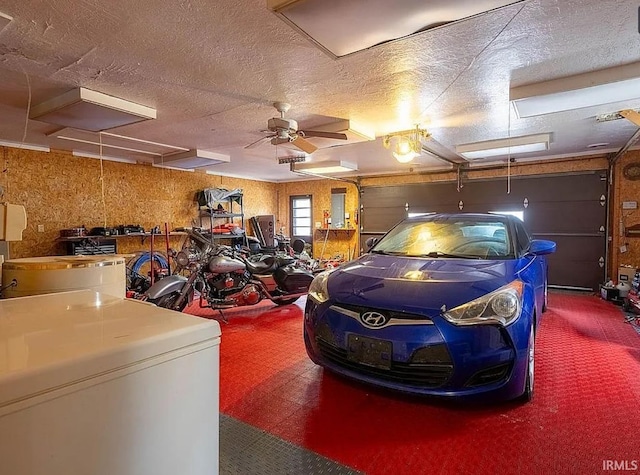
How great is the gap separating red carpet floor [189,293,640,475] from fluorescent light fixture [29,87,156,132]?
A: 2.45 meters

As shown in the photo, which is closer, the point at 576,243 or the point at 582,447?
the point at 582,447

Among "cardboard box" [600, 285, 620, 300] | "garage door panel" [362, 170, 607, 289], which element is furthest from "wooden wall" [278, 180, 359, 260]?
"cardboard box" [600, 285, 620, 300]

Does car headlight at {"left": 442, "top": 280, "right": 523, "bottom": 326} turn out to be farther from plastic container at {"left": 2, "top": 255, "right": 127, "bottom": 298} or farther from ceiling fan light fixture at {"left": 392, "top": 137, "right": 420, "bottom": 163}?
ceiling fan light fixture at {"left": 392, "top": 137, "right": 420, "bottom": 163}

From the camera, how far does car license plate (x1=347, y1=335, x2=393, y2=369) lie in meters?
2.14

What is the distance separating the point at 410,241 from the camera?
328 centimetres

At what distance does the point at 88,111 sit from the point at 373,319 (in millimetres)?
3173

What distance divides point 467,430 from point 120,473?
6.31 feet

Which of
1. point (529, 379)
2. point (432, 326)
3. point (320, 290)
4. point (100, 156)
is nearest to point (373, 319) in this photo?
point (432, 326)

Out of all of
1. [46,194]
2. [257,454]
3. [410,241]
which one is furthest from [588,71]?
[46,194]

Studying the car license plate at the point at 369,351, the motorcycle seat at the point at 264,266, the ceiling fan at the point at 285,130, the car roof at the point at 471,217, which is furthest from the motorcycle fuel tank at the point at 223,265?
the car license plate at the point at 369,351

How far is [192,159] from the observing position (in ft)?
19.2

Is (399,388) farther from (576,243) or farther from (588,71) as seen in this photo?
(576,243)

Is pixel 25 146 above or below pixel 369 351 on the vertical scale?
above

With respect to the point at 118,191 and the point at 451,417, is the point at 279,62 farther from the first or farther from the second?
the point at 118,191
